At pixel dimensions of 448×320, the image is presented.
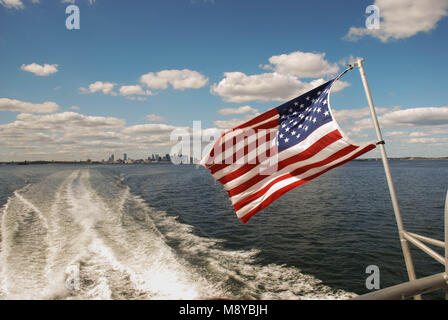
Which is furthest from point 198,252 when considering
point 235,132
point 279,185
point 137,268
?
point 235,132

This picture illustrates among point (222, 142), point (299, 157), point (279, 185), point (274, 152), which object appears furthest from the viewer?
point (222, 142)

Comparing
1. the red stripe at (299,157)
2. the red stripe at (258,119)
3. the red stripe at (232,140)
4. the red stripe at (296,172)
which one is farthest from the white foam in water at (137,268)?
the red stripe at (258,119)

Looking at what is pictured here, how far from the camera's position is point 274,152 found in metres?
6.39

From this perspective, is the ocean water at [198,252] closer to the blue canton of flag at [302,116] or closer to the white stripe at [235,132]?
the white stripe at [235,132]

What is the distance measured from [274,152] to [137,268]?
7.25m

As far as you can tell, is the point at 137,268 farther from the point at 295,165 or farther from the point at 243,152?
the point at 295,165

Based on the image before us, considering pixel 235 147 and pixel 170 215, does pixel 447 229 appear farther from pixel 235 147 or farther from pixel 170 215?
pixel 170 215

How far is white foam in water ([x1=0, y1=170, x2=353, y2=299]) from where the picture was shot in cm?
822

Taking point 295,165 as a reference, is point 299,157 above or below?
above

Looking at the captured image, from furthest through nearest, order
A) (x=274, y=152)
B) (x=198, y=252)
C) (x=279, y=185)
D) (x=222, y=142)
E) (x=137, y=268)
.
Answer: (x=198, y=252) → (x=137, y=268) → (x=222, y=142) → (x=274, y=152) → (x=279, y=185)

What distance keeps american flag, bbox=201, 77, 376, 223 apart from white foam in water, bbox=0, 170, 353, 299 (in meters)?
4.04

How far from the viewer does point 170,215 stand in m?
20.5

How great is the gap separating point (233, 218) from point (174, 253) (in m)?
8.24
